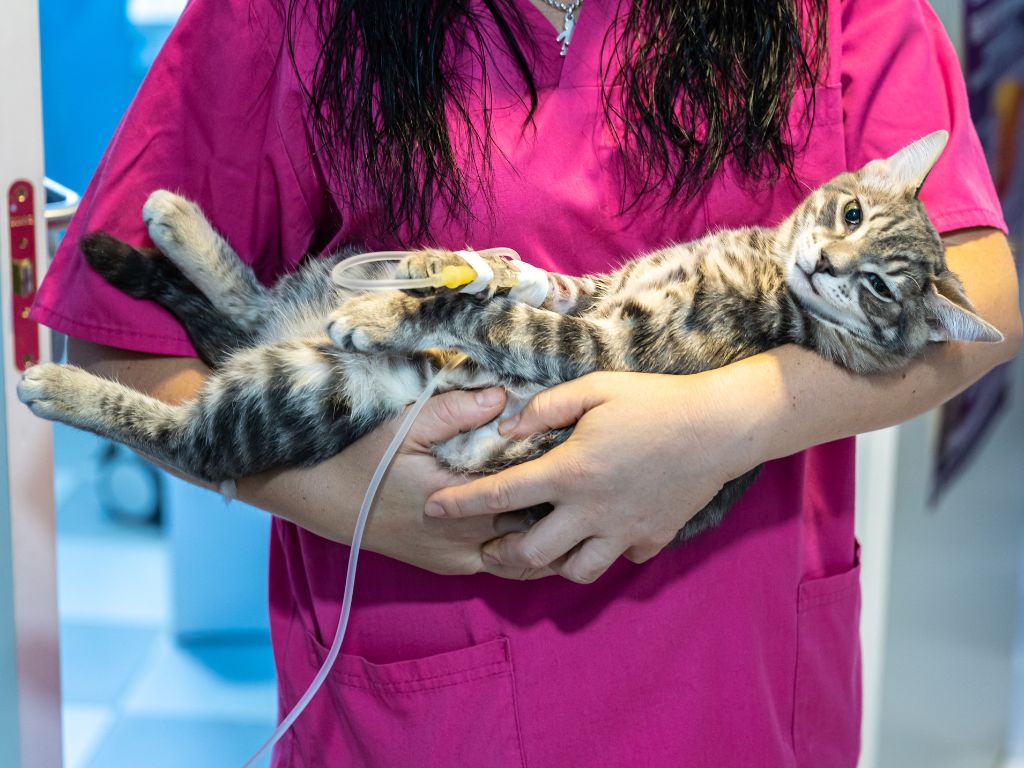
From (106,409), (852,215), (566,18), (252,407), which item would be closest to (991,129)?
(852,215)

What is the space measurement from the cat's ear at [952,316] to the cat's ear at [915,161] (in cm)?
10

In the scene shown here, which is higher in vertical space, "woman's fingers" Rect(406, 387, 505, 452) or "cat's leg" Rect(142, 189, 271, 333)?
"cat's leg" Rect(142, 189, 271, 333)

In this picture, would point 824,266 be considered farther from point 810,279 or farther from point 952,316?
point 952,316

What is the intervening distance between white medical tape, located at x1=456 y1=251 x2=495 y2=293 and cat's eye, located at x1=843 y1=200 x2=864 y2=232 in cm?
43

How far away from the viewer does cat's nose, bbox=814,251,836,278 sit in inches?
44.1

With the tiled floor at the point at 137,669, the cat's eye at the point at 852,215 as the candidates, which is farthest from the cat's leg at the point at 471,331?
the tiled floor at the point at 137,669

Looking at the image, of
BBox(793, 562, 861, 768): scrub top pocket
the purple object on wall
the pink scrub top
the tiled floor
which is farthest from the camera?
the tiled floor

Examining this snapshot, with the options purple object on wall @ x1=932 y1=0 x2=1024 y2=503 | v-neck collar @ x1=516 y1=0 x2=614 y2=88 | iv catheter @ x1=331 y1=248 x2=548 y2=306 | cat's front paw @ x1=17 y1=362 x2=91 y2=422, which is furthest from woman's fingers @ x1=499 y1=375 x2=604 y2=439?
purple object on wall @ x1=932 y1=0 x2=1024 y2=503

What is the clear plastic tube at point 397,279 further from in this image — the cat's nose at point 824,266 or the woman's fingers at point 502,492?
the cat's nose at point 824,266

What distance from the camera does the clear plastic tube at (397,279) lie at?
0.95 metres

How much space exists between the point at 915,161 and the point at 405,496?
24.5 inches

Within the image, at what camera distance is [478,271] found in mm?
961

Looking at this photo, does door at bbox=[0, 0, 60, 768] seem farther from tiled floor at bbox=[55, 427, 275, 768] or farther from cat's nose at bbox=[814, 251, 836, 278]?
tiled floor at bbox=[55, 427, 275, 768]

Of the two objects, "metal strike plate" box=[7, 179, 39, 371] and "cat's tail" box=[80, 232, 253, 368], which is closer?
"cat's tail" box=[80, 232, 253, 368]
